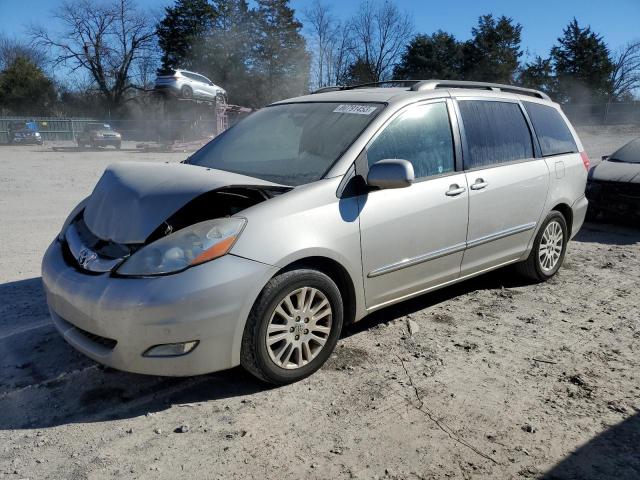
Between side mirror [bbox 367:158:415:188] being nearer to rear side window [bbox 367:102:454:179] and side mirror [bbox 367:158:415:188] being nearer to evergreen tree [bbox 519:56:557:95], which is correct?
rear side window [bbox 367:102:454:179]

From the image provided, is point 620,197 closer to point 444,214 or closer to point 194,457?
point 444,214

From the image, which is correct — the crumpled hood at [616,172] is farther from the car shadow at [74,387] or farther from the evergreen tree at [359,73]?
the evergreen tree at [359,73]

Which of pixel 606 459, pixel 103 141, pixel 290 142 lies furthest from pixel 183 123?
pixel 606 459

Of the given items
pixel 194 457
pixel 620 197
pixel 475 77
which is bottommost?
pixel 194 457

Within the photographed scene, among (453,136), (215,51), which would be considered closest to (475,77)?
(215,51)

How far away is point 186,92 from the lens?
26375 millimetres

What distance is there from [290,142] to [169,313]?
1714 mm

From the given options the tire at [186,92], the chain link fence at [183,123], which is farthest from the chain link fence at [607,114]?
the tire at [186,92]

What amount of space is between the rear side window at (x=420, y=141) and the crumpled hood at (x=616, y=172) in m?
4.92

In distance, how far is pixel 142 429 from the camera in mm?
2635

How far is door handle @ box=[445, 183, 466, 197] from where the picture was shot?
3764mm

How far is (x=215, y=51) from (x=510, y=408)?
2015 inches

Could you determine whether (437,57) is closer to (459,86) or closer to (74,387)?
(459,86)

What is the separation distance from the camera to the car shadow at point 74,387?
276 cm
